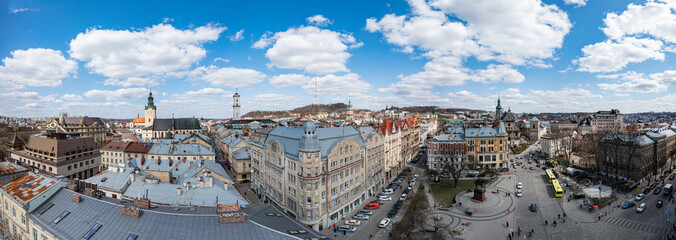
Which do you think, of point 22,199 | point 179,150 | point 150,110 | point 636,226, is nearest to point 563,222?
point 636,226

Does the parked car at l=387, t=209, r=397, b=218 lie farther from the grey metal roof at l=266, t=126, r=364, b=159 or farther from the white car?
the grey metal roof at l=266, t=126, r=364, b=159

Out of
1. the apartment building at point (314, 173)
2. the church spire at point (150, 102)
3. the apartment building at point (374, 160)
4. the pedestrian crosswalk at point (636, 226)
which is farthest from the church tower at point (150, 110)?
the pedestrian crosswalk at point (636, 226)

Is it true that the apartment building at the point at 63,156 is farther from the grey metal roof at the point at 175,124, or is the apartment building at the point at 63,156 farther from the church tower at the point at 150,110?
the church tower at the point at 150,110

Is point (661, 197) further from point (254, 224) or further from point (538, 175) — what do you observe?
point (254, 224)

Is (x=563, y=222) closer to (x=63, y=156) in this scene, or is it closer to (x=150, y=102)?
(x=63, y=156)

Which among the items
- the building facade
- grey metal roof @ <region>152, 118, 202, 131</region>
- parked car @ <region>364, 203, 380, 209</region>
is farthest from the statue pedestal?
grey metal roof @ <region>152, 118, 202, 131</region>

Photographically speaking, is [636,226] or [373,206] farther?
[373,206]

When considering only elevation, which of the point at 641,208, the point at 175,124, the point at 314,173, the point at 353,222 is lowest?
the point at 353,222
